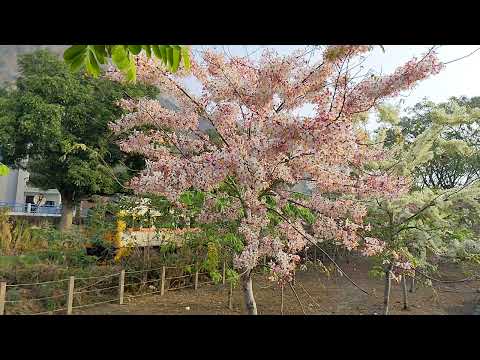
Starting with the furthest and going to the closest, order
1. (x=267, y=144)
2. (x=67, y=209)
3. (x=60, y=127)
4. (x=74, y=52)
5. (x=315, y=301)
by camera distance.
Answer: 1. (x=67, y=209)
2. (x=60, y=127)
3. (x=315, y=301)
4. (x=267, y=144)
5. (x=74, y=52)

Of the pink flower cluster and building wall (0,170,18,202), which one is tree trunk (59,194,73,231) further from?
the pink flower cluster

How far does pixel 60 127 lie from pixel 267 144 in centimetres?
821

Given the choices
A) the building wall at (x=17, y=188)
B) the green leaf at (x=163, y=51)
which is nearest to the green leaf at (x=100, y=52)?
the green leaf at (x=163, y=51)

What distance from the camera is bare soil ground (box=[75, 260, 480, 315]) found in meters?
4.46

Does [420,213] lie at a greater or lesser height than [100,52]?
lesser

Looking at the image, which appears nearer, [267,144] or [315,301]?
[267,144]

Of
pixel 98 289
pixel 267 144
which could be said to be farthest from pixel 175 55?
pixel 98 289

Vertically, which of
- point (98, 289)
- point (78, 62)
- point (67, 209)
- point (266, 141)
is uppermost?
point (266, 141)

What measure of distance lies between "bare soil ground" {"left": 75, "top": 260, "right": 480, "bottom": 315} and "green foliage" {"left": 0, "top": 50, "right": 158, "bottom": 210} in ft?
14.6

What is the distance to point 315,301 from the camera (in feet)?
16.8

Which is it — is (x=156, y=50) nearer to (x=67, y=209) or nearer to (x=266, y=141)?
(x=266, y=141)

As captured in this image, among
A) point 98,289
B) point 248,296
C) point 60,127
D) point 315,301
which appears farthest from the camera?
point 60,127

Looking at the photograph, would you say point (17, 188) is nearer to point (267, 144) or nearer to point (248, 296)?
point (248, 296)
